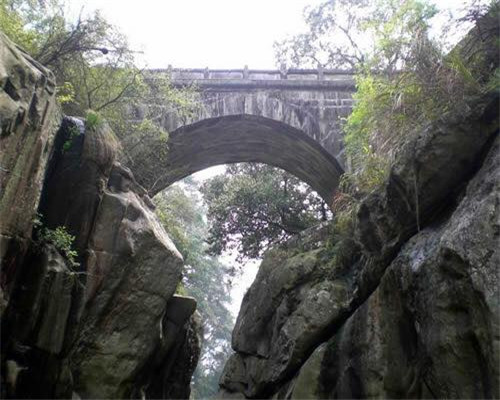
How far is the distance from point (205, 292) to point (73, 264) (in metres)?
25.5

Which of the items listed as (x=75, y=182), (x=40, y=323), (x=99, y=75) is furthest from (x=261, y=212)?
(x=40, y=323)

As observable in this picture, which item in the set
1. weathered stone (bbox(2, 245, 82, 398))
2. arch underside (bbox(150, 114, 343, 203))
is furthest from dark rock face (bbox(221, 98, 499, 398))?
weathered stone (bbox(2, 245, 82, 398))

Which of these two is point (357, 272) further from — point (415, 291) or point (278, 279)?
point (415, 291)

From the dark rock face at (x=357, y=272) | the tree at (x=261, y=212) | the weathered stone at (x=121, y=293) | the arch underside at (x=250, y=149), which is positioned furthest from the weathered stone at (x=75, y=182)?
the tree at (x=261, y=212)

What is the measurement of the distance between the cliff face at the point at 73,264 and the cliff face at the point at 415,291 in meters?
2.82

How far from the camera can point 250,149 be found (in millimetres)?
16422

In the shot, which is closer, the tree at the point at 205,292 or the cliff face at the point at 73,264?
the cliff face at the point at 73,264

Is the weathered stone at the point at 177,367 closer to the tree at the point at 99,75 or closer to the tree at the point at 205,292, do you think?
the tree at the point at 99,75

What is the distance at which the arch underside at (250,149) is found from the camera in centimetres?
1476

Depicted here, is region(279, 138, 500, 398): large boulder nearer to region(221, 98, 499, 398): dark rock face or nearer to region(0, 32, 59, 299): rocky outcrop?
region(221, 98, 499, 398): dark rock face

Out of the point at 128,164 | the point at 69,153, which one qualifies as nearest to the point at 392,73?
the point at 69,153

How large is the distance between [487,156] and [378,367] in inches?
128

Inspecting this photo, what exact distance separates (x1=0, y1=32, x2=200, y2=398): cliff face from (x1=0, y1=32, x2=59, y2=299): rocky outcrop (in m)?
0.02

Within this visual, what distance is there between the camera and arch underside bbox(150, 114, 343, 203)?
581 inches
